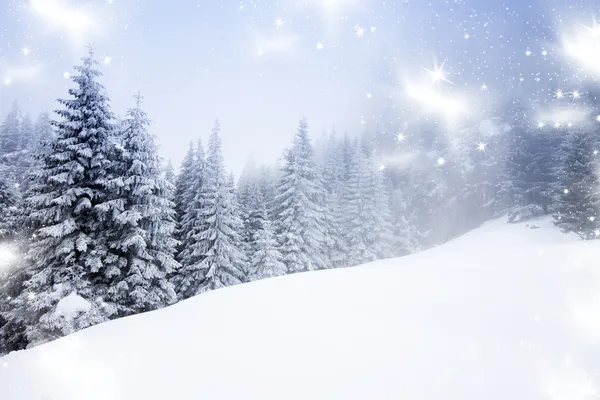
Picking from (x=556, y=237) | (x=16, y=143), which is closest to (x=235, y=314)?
(x=556, y=237)

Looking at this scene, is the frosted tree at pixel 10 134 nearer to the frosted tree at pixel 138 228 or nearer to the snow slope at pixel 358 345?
the frosted tree at pixel 138 228

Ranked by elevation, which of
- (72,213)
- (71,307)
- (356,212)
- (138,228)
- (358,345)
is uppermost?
(356,212)

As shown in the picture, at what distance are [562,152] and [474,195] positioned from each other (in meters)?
26.5

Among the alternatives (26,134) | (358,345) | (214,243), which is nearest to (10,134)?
(26,134)

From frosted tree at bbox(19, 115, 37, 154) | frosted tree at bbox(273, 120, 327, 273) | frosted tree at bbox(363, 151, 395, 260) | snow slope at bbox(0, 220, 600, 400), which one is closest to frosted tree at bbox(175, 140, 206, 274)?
frosted tree at bbox(273, 120, 327, 273)

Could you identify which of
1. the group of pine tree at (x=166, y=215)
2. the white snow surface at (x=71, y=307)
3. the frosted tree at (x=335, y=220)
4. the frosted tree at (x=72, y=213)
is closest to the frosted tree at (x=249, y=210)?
the group of pine tree at (x=166, y=215)

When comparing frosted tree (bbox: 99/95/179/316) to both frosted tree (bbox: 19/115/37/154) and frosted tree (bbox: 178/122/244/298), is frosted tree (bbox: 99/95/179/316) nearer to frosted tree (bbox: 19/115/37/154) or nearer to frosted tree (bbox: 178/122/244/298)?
frosted tree (bbox: 178/122/244/298)

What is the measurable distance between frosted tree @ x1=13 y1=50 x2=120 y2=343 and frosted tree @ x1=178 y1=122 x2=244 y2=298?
7.32m

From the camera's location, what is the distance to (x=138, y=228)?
14555 millimetres

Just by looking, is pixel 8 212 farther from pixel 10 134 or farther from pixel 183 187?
pixel 10 134

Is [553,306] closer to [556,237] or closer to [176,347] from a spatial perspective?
[176,347]

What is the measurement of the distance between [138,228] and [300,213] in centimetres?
1309

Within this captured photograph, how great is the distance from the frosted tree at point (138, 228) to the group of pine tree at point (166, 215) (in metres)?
0.06

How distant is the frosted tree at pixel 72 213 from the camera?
1260 centimetres
